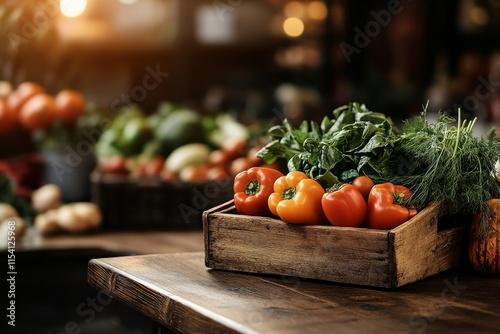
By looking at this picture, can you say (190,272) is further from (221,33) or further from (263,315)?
(221,33)

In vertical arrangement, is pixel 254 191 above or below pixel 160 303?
above

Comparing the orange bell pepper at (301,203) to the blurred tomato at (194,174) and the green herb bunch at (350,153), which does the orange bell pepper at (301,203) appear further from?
the blurred tomato at (194,174)

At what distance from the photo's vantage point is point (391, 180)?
5.50 feet

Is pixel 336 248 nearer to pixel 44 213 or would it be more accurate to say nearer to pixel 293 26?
pixel 44 213

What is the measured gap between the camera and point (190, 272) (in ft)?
5.53

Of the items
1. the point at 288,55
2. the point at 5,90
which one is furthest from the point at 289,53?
the point at 5,90

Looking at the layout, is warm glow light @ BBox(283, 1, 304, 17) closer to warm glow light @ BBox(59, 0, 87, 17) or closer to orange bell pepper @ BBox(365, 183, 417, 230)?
warm glow light @ BBox(59, 0, 87, 17)

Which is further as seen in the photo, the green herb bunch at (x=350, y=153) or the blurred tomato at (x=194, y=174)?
the blurred tomato at (x=194, y=174)

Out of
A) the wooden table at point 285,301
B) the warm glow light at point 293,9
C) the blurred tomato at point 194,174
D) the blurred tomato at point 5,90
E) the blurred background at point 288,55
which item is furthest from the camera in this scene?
the warm glow light at point 293,9

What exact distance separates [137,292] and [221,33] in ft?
17.2

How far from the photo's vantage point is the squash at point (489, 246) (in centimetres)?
165

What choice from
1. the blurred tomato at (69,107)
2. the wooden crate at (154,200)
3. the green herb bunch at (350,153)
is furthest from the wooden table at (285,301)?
the blurred tomato at (69,107)

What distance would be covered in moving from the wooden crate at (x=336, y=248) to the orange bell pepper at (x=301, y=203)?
0.02 meters

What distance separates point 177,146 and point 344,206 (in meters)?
2.01
